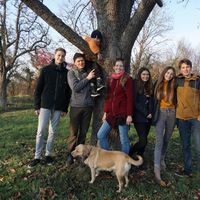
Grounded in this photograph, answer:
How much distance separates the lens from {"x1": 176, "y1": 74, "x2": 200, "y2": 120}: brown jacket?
22.0 ft

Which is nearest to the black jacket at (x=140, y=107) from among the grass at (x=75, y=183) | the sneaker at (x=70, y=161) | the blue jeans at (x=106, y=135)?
the blue jeans at (x=106, y=135)

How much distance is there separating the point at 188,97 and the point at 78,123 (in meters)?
2.29

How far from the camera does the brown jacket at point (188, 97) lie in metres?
6.70

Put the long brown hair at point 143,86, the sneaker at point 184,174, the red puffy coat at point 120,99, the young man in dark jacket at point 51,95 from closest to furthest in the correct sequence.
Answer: the red puffy coat at point 120,99 → the long brown hair at point 143,86 → the young man in dark jacket at point 51,95 → the sneaker at point 184,174

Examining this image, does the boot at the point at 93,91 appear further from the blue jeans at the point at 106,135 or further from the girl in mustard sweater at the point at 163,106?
the girl in mustard sweater at the point at 163,106

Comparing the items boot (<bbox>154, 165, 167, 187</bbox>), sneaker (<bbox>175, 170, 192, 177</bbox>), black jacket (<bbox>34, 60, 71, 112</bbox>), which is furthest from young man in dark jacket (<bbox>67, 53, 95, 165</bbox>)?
sneaker (<bbox>175, 170, 192, 177</bbox>)

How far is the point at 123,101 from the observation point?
642cm

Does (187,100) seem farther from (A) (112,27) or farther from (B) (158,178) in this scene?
(A) (112,27)

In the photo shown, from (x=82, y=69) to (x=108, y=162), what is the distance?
195 cm

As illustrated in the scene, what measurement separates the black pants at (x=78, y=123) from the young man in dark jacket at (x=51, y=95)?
42 cm

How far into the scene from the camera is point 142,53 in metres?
42.6

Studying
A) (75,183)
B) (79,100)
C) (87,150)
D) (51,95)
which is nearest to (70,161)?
(75,183)

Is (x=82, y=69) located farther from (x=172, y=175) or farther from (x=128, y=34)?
(x=172, y=175)

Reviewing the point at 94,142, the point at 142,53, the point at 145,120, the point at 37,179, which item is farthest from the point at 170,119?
the point at 142,53
